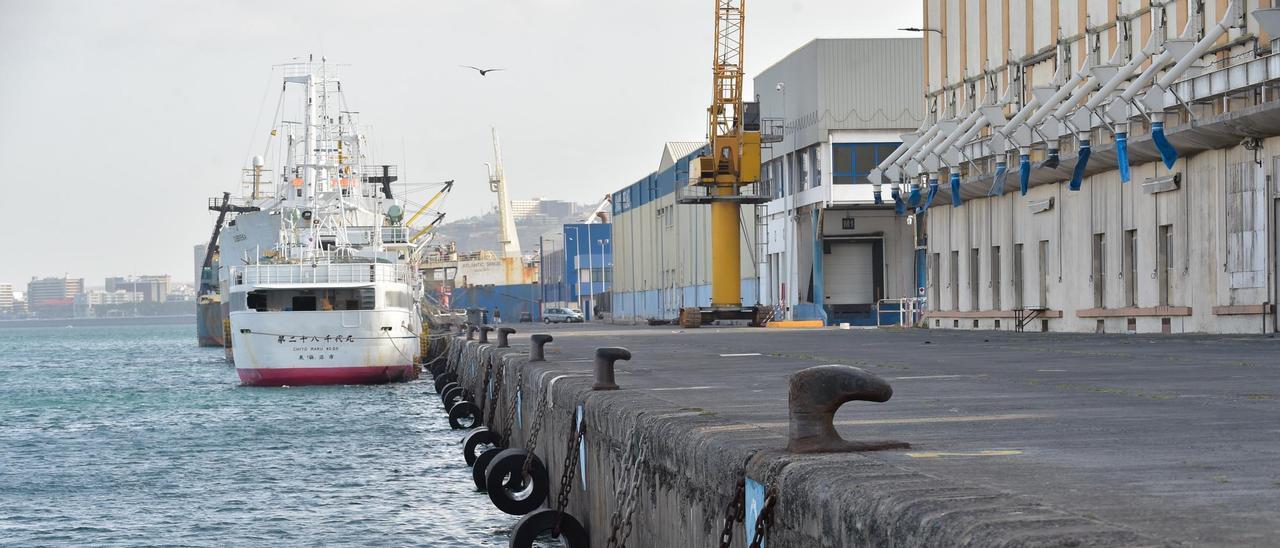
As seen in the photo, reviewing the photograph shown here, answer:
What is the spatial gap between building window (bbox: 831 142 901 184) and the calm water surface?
22.4m

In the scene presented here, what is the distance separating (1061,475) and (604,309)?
118105mm

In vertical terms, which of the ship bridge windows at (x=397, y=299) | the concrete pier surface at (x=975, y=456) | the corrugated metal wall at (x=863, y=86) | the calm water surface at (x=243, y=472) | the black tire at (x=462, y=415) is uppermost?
the corrugated metal wall at (x=863, y=86)

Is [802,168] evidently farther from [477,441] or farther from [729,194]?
[477,441]

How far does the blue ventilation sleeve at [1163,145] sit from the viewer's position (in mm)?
29156

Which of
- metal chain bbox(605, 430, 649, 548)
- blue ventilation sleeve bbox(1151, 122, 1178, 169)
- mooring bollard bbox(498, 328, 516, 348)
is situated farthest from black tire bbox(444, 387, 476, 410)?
metal chain bbox(605, 430, 649, 548)

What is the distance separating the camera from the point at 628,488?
9.92 metres

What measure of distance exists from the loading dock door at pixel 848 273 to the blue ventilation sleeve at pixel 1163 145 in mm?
38074

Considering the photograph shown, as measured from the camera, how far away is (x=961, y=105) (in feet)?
152

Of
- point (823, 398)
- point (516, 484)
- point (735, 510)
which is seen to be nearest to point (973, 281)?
point (516, 484)

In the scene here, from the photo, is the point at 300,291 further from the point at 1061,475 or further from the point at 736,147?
the point at 1061,475

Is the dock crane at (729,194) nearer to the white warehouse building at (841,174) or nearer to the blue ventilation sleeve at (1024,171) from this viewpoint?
the white warehouse building at (841,174)

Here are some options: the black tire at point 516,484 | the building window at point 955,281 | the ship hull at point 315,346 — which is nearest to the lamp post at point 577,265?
the ship hull at point 315,346

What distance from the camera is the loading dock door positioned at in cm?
6781

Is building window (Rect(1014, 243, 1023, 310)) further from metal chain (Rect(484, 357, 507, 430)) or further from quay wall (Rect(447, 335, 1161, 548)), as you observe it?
quay wall (Rect(447, 335, 1161, 548))
